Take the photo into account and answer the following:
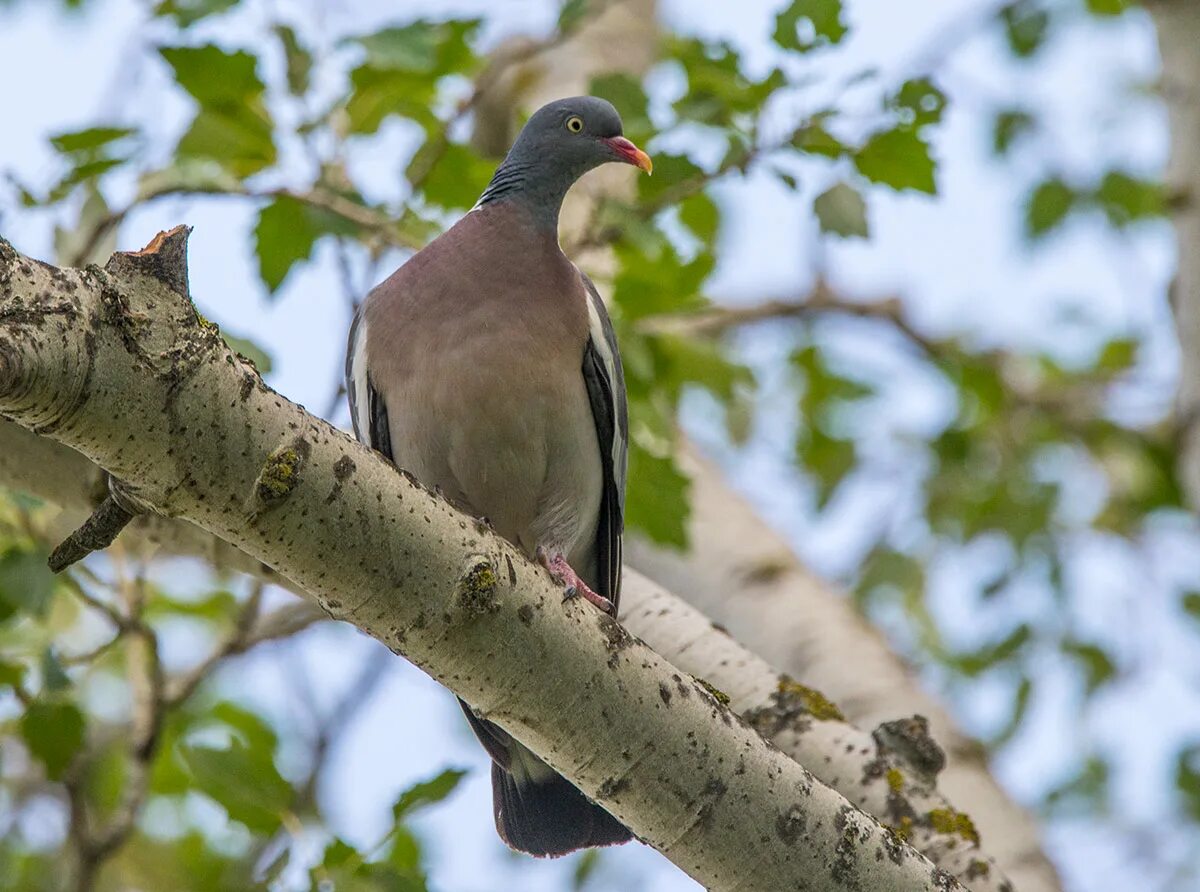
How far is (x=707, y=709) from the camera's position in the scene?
227cm

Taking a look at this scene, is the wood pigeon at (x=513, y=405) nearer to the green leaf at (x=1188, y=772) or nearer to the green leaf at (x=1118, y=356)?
the green leaf at (x=1188, y=772)

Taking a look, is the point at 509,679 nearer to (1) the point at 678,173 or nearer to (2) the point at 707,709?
(2) the point at 707,709

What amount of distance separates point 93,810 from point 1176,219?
4.19 meters

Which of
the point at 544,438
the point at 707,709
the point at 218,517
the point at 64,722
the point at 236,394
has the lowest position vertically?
the point at 64,722

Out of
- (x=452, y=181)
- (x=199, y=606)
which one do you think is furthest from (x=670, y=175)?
(x=199, y=606)

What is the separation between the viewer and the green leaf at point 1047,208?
6609 mm

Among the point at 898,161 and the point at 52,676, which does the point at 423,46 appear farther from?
the point at 52,676

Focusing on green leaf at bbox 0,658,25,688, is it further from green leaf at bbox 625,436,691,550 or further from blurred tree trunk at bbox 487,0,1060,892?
blurred tree trunk at bbox 487,0,1060,892

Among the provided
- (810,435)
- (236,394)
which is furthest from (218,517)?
(810,435)

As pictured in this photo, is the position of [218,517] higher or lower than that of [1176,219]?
higher

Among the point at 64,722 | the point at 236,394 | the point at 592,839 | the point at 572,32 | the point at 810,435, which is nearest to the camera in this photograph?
the point at 236,394

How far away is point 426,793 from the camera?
2875 mm

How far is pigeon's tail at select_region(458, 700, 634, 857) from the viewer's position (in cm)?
300

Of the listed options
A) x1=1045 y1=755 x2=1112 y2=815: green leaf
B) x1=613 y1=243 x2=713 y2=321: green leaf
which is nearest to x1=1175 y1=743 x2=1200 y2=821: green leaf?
x1=1045 y1=755 x2=1112 y2=815: green leaf
